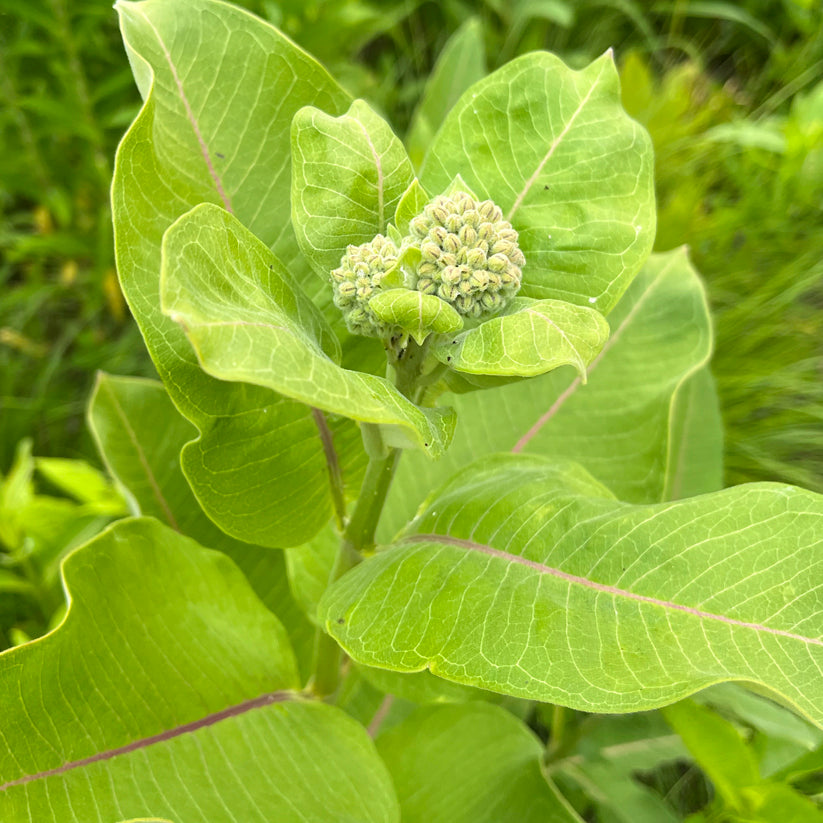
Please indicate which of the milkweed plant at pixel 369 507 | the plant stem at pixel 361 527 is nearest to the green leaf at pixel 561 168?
the milkweed plant at pixel 369 507

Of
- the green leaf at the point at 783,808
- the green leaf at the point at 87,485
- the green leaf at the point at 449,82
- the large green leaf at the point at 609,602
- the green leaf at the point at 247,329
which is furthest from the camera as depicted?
the green leaf at the point at 449,82

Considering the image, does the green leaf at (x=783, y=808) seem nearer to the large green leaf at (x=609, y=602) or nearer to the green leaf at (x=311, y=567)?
the large green leaf at (x=609, y=602)

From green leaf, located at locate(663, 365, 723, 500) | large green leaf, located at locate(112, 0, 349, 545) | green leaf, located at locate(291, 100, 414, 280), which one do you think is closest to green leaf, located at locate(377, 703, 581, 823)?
large green leaf, located at locate(112, 0, 349, 545)

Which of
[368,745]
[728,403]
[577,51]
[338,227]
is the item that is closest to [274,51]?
[338,227]

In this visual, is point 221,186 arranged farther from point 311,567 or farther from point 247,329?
point 311,567

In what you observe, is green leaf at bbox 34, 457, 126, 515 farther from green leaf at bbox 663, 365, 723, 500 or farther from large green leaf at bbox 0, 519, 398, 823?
green leaf at bbox 663, 365, 723, 500

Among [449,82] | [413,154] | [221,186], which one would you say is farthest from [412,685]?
[449,82]
